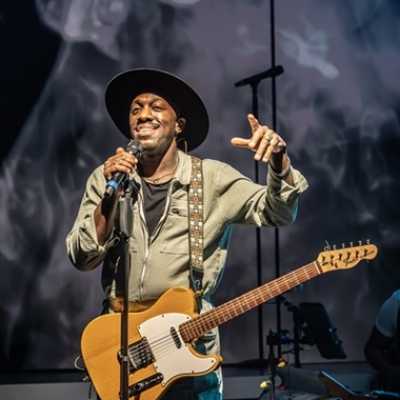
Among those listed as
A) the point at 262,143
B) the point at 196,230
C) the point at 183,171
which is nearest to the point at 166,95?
the point at 183,171

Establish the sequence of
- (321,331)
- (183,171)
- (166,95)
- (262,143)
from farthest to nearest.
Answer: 1. (321,331)
2. (166,95)
3. (183,171)
4. (262,143)

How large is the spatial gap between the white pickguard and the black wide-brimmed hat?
961 mm

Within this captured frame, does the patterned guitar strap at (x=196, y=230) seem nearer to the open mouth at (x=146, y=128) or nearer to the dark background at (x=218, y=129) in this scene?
the open mouth at (x=146, y=128)

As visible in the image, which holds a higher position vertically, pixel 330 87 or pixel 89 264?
pixel 330 87

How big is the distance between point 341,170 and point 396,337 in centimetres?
222

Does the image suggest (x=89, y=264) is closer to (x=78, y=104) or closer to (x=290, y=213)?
(x=290, y=213)

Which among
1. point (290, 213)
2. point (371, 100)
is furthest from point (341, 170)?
point (290, 213)

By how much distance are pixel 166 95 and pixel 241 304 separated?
40.3 inches

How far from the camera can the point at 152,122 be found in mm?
3129

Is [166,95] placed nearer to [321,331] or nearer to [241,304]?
[241,304]

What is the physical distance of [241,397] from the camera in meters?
5.07

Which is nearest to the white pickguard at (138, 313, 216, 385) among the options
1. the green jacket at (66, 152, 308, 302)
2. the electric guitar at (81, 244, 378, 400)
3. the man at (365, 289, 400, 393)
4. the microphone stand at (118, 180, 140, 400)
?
the electric guitar at (81, 244, 378, 400)

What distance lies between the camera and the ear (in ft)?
10.9

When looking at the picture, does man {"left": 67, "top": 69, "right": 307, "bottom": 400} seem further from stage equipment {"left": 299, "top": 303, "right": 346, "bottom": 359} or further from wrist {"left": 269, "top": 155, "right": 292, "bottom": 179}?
stage equipment {"left": 299, "top": 303, "right": 346, "bottom": 359}
